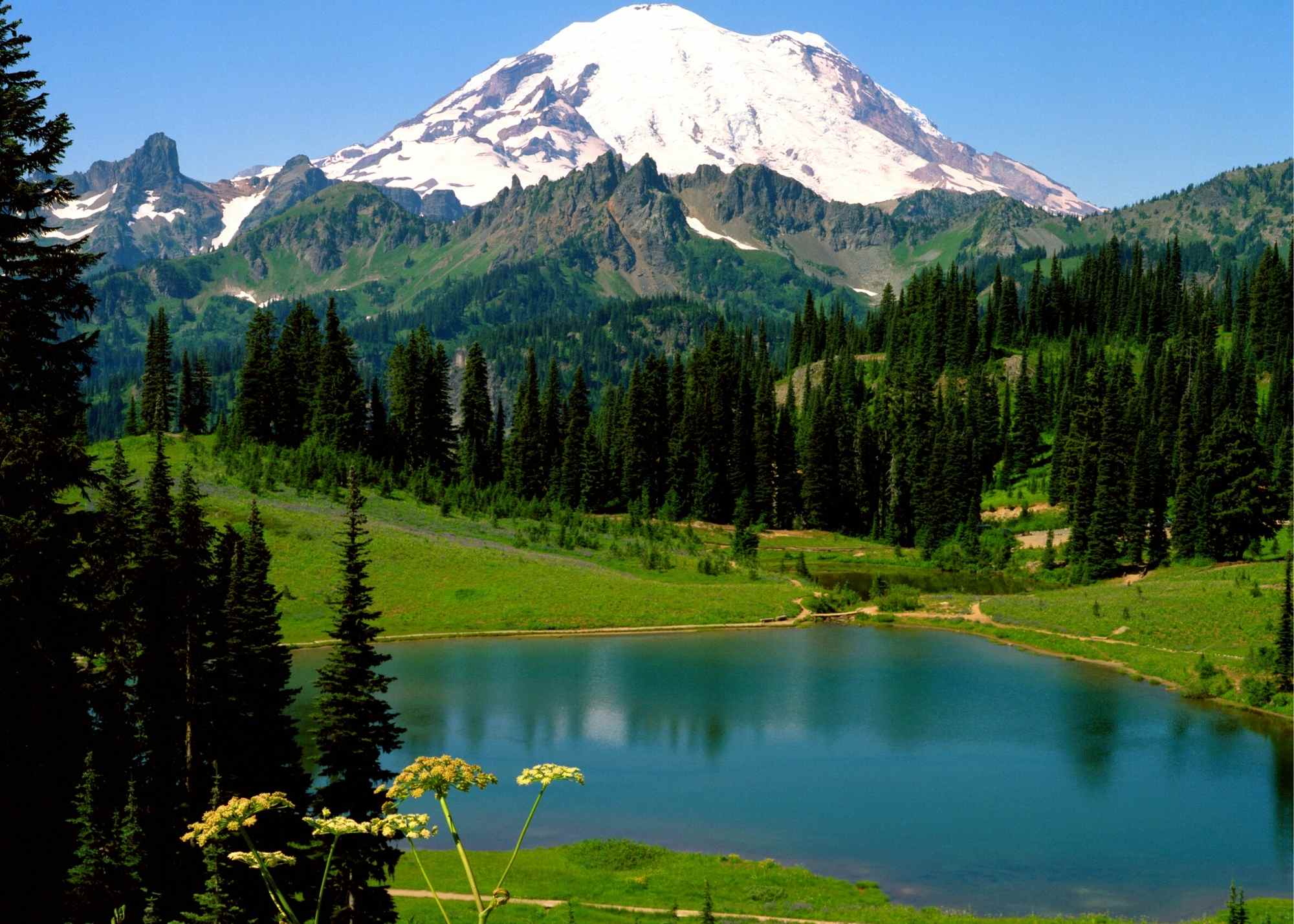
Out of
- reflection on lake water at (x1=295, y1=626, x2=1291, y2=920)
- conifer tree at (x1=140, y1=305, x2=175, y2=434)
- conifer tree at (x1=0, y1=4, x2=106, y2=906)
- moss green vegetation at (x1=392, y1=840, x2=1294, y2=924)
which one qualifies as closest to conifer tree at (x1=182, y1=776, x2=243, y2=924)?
conifer tree at (x1=0, y1=4, x2=106, y2=906)

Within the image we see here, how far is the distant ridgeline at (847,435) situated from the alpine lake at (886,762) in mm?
41736

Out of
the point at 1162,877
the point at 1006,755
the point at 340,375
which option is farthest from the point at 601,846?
the point at 340,375

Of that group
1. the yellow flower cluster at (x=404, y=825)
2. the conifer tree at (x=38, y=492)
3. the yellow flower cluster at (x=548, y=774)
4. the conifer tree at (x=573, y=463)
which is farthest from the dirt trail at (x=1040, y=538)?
the yellow flower cluster at (x=404, y=825)

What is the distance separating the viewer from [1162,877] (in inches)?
1805

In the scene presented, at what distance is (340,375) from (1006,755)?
302 ft

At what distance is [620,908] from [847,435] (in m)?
123

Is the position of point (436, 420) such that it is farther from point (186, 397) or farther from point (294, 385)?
point (186, 397)

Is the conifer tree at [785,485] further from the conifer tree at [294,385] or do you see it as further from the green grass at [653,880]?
the green grass at [653,880]

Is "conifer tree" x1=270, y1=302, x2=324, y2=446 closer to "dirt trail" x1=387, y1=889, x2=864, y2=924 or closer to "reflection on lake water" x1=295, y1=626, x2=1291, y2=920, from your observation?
"reflection on lake water" x1=295, y1=626, x2=1291, y2=920

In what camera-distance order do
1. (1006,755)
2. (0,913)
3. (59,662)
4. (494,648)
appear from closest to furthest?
(0,913), (59,662), (1006,755), (494,648)

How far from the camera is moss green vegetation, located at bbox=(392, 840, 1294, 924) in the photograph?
128ft

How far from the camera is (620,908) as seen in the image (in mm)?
40031

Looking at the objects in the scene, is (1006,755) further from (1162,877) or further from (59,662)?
(59,662)

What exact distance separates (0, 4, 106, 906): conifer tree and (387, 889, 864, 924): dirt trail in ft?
55.1
